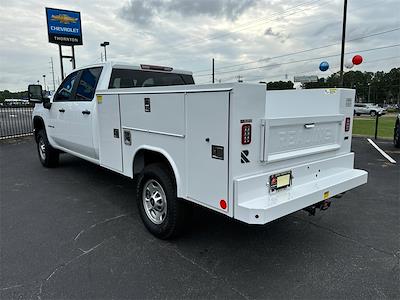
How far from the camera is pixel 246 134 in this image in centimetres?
270

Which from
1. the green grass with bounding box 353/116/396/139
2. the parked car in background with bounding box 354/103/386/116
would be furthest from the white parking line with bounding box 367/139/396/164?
the parked car in background with bounding box 354/103/386/116

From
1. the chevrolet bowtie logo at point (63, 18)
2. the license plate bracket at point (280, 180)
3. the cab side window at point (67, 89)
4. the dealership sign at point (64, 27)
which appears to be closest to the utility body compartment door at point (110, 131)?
the cab side window at point (67, 89)

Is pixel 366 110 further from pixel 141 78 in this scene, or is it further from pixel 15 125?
pixel 141 78

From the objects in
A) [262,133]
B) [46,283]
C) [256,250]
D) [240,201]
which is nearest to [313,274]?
[256,250]

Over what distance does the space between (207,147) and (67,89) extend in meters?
4.00

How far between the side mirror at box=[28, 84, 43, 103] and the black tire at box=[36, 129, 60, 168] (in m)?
0.79

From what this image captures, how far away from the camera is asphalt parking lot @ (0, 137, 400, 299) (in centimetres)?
278

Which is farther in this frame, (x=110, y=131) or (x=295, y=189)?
(x=110, y=131)

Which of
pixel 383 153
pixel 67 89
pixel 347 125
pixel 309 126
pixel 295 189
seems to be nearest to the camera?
pixel 295 189

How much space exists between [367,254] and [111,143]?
3.39 meters

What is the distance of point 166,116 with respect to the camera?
10.8 ft

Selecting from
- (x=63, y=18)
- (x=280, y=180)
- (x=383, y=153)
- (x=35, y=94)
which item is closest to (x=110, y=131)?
A: (x=280, y=180)

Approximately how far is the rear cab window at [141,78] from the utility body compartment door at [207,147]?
7.33 ft

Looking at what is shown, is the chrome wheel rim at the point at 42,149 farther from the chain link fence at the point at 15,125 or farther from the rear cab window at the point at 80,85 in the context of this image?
the rear cab window at the point at 80,85
